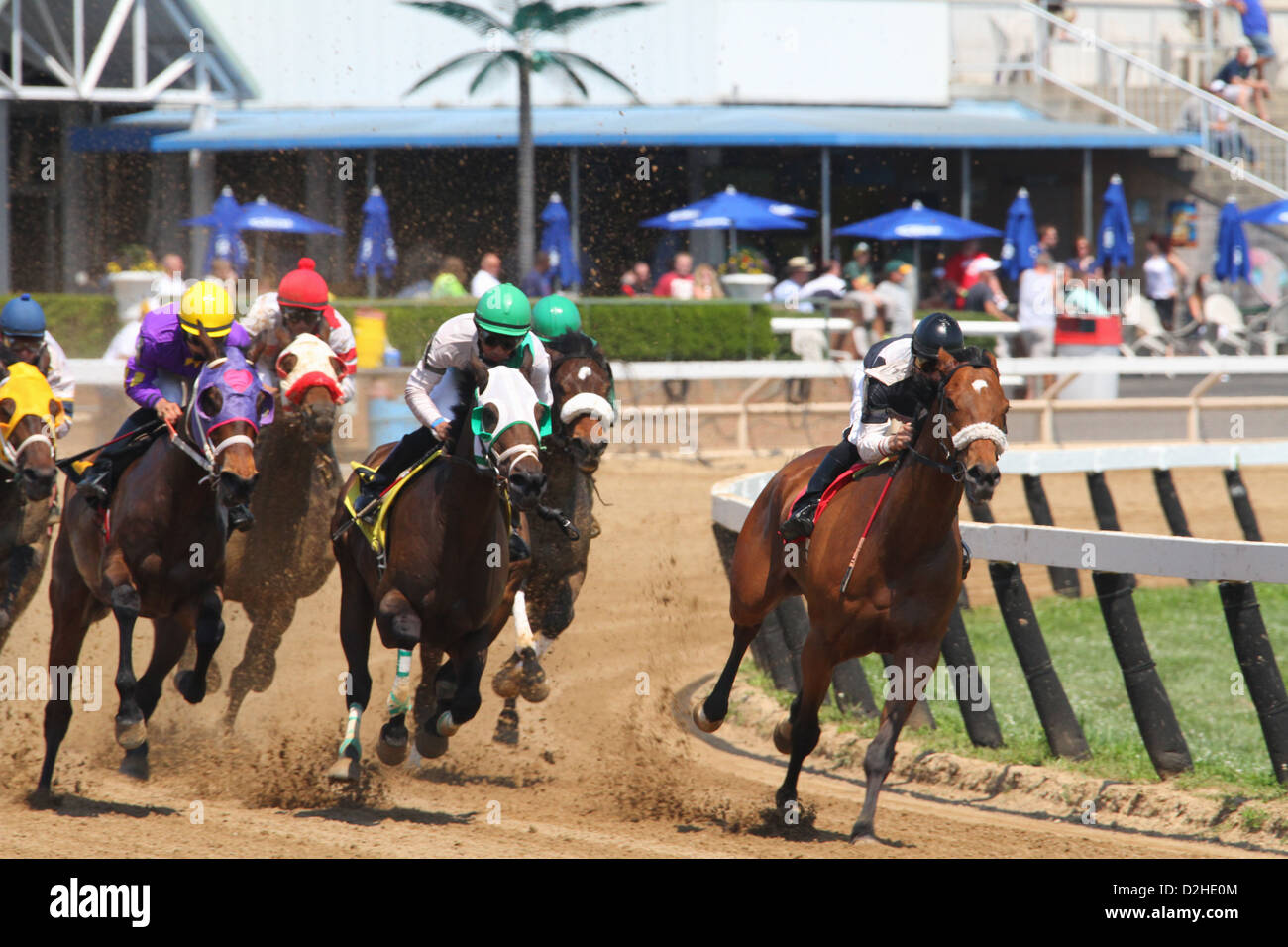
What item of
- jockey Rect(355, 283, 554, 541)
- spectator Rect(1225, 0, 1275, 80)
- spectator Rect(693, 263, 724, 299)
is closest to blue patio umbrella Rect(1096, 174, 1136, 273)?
spectator Rect(1225, 0, 1275, 80)

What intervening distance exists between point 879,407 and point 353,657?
217cm

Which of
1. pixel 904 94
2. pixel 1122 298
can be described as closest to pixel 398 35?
pixel 904 94

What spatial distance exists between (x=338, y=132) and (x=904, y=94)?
26.2 ft

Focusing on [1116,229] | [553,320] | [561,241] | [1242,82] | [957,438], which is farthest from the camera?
[1242,82]

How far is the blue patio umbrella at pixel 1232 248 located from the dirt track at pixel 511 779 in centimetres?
1221

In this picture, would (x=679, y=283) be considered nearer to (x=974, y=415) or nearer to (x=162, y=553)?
(x=162, y=553)

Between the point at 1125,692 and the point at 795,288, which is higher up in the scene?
the point at 795,288

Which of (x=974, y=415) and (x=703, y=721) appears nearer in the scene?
(x=974, y=415)

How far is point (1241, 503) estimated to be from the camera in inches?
433

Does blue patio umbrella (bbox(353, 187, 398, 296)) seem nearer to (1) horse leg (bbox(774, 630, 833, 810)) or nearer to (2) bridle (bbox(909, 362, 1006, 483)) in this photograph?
(1) horse leg (bbox(774, 630, 833, 810))

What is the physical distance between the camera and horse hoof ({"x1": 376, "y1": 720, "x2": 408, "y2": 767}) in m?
5.99

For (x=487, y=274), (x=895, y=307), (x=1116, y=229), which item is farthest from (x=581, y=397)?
(x=1116, y=229)

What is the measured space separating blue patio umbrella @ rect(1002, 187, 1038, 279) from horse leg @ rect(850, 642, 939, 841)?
44.7ft

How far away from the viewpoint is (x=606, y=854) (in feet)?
16.9
